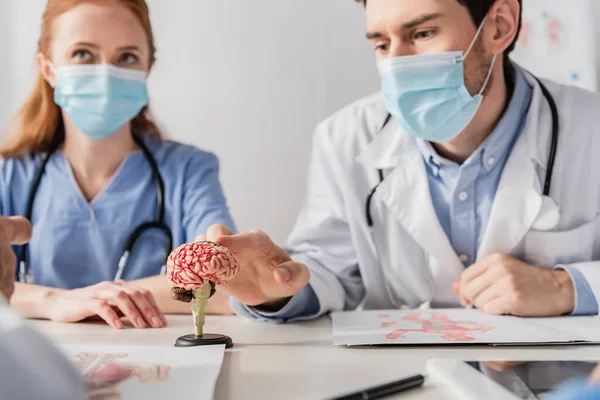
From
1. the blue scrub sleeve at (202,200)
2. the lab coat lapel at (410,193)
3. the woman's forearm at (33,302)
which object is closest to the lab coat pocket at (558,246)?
the lab coat lapel at (410,193)

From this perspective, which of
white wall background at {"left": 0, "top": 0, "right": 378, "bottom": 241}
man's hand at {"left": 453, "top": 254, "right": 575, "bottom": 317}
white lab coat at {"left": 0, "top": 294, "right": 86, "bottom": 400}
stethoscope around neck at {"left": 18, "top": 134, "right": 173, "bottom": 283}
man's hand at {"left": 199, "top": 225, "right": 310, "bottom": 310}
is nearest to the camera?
white lab coat at {"left": 0, "top": 294, "right": 86, "bottom": 400}

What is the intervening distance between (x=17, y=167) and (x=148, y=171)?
32 cm

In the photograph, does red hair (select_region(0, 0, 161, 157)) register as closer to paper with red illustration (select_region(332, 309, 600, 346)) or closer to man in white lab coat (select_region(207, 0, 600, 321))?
man in white lab coat (select_region(207, 0, 600, 321))

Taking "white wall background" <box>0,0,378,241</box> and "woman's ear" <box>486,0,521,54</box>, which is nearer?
"woman's ear" <box>486,0,521,54</box>

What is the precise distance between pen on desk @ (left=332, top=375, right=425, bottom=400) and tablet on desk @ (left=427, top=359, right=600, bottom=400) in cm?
3

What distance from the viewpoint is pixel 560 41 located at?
2020 mm

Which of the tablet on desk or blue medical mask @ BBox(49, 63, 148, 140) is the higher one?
blue medical mask @ BBox(49, 63, 148, 140)

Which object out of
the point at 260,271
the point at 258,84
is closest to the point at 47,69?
the point at 258,84

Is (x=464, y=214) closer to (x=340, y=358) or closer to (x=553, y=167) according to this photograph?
(x=553, y=167)

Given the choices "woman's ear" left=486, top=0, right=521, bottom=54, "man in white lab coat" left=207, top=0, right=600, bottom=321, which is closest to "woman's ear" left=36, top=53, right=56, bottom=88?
"man in white lab coat" left=207, top=0, right=600, bottom=321

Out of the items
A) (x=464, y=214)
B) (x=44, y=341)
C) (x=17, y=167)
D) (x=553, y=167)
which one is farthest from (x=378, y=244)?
(x=44, y=341)

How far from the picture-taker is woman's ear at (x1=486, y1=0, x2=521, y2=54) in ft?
4.41

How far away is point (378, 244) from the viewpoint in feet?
4.47

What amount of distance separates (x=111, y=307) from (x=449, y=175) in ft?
2.43
